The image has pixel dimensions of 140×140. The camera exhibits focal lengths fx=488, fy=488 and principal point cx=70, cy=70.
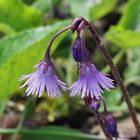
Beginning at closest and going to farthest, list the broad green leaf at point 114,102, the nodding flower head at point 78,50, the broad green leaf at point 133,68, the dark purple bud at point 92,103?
1. the nodding flower head at point 78,50
2. the dark purple bud at point 92,103
3. the broad green leaf at point 114,102
4. the broad green leaf at point 133,68

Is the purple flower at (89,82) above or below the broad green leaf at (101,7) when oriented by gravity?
below

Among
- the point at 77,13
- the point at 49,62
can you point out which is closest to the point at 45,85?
the point at 49,62

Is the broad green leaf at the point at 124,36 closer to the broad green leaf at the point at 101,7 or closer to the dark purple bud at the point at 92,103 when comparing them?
the broad green leaf at the point at 101,7

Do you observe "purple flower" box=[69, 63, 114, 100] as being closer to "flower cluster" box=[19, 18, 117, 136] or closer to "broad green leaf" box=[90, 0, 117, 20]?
"flower cluster" box=[19, 18, 117, 136]

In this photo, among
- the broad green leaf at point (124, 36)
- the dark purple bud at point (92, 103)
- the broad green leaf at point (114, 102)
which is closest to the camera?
the dark purple bud at point (92, 103)

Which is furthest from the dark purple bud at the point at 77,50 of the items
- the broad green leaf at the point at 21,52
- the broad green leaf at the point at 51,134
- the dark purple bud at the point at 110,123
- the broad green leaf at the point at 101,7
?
the broad green leaf at the point at 101,7

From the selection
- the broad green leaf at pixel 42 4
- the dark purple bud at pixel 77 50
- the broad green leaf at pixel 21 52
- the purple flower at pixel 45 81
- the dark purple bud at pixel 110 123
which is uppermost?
the broad green leaf at pixel 42 4

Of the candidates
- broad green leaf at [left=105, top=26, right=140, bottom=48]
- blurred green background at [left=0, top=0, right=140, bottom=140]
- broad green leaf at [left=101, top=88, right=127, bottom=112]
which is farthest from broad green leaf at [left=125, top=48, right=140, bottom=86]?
broad green leaf at [left=105, top=26, right=140, bottom=48]

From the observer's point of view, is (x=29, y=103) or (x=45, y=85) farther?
(x=29, y=103)

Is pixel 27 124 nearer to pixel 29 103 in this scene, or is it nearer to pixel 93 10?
pixel 29 103
